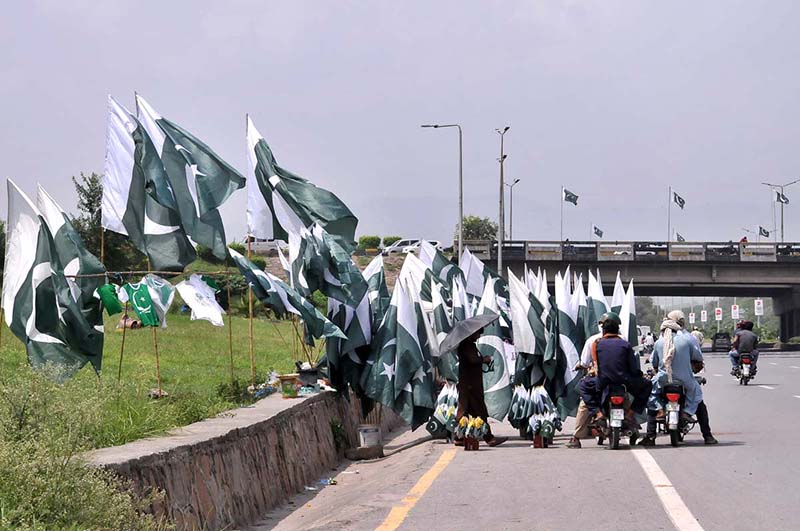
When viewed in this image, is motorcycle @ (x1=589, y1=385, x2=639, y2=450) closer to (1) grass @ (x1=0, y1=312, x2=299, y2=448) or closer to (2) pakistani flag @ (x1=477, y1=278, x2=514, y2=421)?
(2) pakistani flag @ (x1=477, y1=278, x2=514, y2=421)

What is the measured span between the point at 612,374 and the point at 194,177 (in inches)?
230

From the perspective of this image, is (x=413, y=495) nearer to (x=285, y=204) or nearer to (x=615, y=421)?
(x=615, y=421)

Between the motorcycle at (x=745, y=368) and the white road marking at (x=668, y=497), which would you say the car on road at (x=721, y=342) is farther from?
the white road marking at (x=668, y=497)

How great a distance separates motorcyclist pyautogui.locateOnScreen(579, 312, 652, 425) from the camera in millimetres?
15016

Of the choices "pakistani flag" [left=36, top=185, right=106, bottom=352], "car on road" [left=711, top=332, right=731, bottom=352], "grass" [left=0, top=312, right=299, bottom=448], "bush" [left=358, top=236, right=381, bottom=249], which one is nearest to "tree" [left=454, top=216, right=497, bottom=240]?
"bush" [left=358, top=236, right=381, bottom=249]

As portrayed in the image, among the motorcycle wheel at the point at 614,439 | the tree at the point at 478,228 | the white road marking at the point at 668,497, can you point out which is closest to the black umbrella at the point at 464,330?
the motorcycle wheel at the point at 614,439

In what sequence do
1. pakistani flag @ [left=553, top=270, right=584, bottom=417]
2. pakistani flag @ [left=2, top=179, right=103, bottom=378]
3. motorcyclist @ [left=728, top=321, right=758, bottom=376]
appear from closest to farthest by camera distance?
pakistani flag @ [left=2, top=179, right=103, bottom=378]
pakistani flag @ [left=553, top=270, right=584, bottom=417]
motorcyclist @ [left=728, top=321, right=758, bottom=376]

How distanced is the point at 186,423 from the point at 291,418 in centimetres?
211

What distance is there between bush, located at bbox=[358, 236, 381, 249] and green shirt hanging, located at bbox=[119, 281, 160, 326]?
Answer: 80.8 metres

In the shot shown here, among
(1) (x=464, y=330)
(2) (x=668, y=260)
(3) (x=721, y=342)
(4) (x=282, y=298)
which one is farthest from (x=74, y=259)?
(3) (x=721, y=342)

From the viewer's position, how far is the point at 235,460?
1058 cm

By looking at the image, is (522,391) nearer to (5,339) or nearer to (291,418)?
(291,418)

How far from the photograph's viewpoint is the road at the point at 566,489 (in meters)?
9.55

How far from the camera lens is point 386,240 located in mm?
101562
